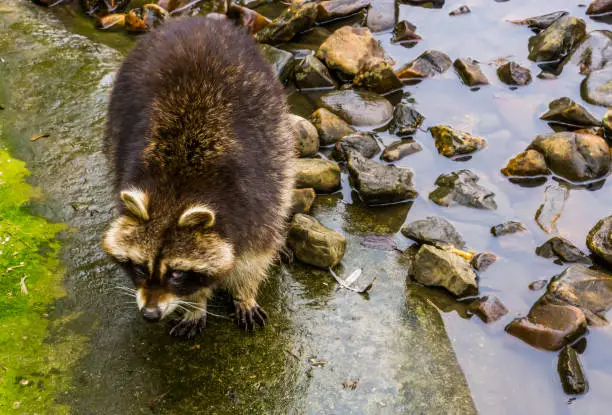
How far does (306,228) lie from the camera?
3979 millimetres

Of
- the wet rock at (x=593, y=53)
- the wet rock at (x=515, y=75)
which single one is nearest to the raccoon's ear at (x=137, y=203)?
the wet rock at (x=515, y=75)

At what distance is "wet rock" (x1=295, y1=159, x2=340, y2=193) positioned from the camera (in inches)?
178

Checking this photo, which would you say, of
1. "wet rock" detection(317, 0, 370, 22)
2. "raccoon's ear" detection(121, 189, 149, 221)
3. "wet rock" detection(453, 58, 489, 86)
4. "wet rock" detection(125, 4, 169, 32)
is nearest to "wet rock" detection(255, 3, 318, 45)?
"wet rock" detection(317, 0, 370, 22)

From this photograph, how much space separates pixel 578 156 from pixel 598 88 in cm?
104

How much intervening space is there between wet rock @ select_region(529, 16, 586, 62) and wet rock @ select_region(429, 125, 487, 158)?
137 centimetres

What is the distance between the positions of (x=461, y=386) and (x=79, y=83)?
3.94 metres

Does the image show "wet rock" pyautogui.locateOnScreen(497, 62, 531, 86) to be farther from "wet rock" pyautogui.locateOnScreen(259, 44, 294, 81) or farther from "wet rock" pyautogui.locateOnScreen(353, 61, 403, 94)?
"wet rock" pyautogui.locateOnScreen(259, 44, 294, 81)

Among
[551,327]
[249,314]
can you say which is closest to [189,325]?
[249,314]

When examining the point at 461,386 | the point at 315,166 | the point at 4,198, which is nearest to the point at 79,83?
the point at 4,198

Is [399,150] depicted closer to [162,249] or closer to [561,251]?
[561,251]

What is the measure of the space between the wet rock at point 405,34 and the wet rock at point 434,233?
2.65m

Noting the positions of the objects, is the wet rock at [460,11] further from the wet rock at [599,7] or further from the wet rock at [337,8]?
the wet rock at [599,7]

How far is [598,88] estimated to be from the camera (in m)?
5.35

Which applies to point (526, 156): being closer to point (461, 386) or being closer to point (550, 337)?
point (550, 337)
